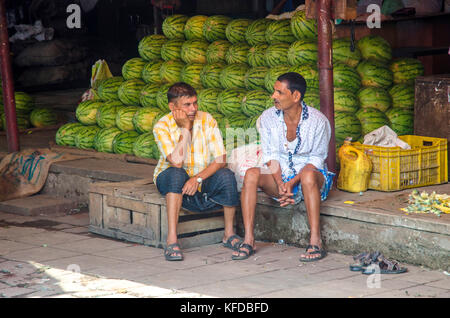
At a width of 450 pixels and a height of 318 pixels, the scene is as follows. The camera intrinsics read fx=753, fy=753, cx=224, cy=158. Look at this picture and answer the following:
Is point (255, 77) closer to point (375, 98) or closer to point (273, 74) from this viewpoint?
point (273, 74)

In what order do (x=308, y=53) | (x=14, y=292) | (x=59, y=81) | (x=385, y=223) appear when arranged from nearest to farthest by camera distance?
(x=14, y=292)
(x=385, y=223)
(x=308, y=53)
(x=59, y=81)

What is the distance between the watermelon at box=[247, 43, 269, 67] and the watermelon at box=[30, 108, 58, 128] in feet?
15.5

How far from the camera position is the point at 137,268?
5875mm

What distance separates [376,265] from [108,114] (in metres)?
4.79

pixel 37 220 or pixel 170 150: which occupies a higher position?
pixel 170 150

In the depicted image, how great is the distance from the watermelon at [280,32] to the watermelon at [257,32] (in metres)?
0.10

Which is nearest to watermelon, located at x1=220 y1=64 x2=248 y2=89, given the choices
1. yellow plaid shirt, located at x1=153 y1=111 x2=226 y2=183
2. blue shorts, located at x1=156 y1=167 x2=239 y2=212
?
yellow plaid shirt, located at x1=153 y1=111 x2=226 y2=183

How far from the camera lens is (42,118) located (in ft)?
38.9

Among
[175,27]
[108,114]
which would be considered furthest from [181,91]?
[108,114]

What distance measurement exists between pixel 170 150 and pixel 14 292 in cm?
177

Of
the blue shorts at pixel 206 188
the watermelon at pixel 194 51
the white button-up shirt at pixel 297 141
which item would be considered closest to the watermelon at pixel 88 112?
the watermelon at pixel 194 51

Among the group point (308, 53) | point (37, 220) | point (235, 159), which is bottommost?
point (37, 220)

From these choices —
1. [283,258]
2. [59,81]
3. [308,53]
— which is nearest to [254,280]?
[283,258]

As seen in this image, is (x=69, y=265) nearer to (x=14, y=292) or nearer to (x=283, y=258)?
(x=14, y=292)
